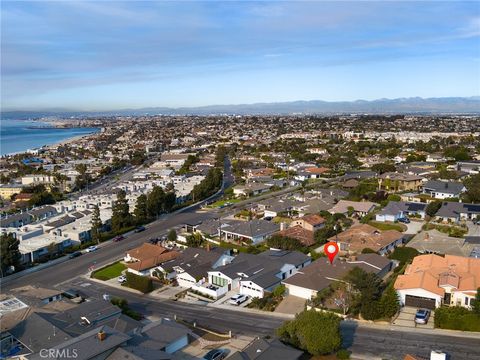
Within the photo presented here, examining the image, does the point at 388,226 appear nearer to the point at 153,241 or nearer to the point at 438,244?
the point at 438,244

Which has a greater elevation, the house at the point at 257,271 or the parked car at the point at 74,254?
the house at the point at 257,271

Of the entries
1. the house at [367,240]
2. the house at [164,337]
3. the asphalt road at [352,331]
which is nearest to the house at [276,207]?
the house at [367,240]

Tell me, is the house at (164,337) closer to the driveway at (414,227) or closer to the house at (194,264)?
the house at (194,264)

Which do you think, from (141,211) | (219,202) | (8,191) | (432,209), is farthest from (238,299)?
(8,191)

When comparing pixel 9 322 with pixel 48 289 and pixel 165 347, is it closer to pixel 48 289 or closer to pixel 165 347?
pixel 48 289

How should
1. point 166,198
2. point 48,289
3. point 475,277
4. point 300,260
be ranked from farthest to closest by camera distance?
point 166,198
point 300,260
point 48,289
point 475,277

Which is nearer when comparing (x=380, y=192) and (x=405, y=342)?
(x=405, y=342)

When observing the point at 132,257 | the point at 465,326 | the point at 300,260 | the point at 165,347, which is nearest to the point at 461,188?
the point at 300,260
